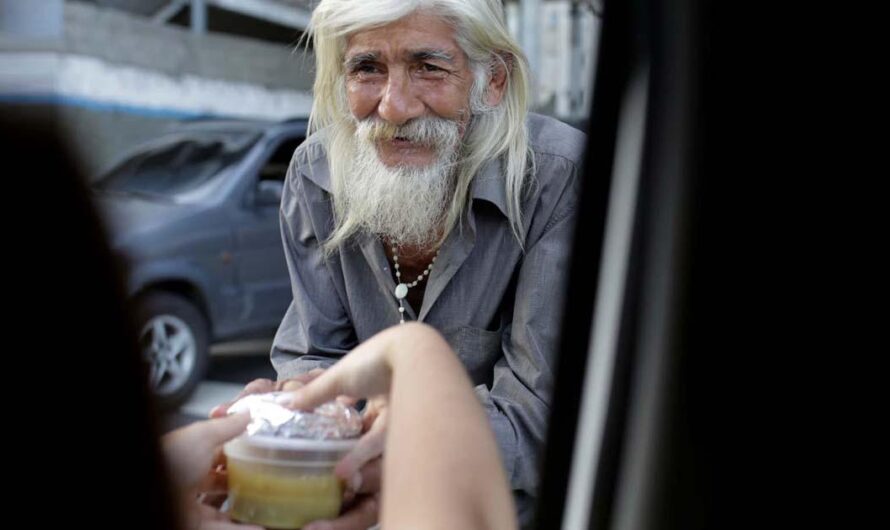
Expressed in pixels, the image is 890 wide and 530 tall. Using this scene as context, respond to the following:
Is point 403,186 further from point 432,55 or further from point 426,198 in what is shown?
point 432,55

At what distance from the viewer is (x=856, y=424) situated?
3.19 ft

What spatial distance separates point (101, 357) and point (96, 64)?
19.8ft

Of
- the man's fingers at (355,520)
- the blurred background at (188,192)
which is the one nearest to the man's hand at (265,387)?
the blurred background at (188,192)

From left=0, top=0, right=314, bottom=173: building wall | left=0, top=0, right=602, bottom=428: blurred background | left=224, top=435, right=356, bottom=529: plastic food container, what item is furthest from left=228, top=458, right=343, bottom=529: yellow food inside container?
left=0, top=0, right=314, bottom=173: building wall

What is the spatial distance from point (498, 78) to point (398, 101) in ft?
0.96

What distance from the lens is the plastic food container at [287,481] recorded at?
1134 mm

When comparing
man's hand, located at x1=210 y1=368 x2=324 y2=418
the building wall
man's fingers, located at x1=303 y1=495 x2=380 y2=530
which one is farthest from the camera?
the building wall

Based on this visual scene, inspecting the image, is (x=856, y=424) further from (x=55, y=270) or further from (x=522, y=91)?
(x=522, y=91)

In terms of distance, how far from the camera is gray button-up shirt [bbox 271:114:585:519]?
5.72 ft

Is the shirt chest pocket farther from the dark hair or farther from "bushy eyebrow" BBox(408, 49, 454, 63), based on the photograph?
the dark hair

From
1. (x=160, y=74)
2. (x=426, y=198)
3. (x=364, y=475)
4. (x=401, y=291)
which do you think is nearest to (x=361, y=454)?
(x=364, y=475)

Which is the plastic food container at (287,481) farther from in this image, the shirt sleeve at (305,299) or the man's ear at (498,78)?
the man's ear at (498,78)

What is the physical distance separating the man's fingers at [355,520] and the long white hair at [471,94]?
0.82 meters

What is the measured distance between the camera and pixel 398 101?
1.83 metres
